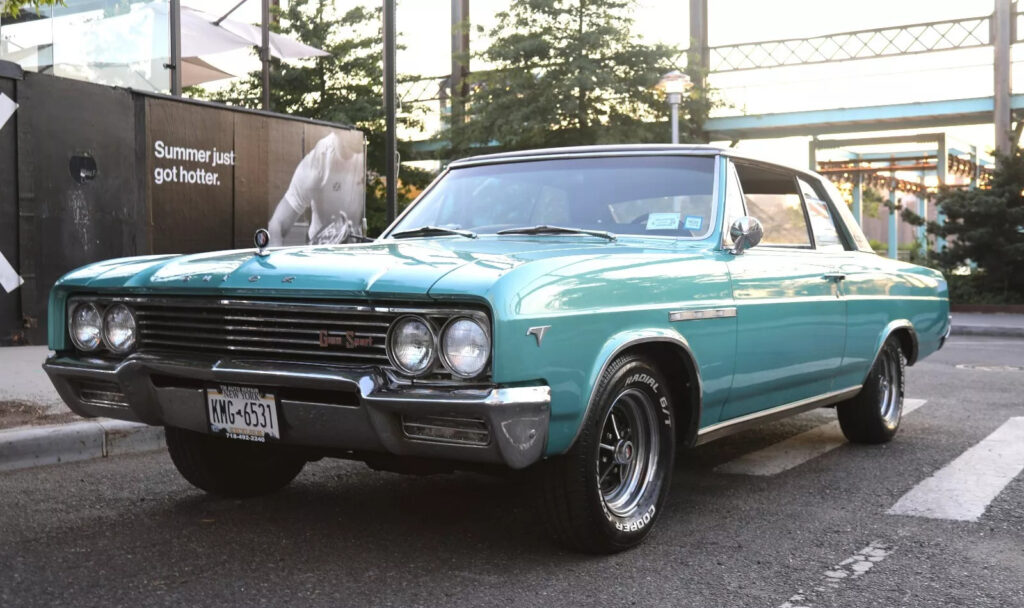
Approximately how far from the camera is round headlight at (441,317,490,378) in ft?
11.2

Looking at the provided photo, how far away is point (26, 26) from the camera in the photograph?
11.6 meters

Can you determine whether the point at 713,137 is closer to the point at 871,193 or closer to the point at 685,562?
the point at 685,562

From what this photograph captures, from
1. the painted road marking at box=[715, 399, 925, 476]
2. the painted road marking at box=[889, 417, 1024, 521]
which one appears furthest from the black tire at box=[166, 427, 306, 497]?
the painted road marking at box=[889, 417, 1024, 521]

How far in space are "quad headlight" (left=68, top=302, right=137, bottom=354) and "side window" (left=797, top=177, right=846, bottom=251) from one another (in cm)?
347

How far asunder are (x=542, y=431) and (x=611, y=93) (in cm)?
2394

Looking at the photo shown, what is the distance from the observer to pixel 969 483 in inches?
208

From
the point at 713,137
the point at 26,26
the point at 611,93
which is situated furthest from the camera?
the point at 713,137

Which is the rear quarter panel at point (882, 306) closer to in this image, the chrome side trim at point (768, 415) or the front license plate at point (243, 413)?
the chrome side trim at point (768, 415)

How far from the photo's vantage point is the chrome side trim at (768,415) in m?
4.53

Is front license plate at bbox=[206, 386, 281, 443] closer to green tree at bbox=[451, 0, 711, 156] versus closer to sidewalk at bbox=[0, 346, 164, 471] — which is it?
sidewalk at bbox=[0, 346, 164, 471]

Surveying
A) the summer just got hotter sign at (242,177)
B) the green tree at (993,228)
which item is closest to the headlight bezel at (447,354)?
the summer just got hotter sign at (242,177)

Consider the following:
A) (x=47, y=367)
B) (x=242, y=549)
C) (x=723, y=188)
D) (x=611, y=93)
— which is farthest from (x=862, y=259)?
(x=611, y=93)

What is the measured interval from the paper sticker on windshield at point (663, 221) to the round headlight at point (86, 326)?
2.31 meters

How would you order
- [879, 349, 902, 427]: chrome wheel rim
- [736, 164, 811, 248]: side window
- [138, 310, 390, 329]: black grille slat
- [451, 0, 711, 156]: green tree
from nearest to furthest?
[138, 310, 390, 329]: black grille slat, [736, 164, 811, 248]: side window, [879, 349, 902, 427]: chrome wheel rim, [451, 0, 711, 156]: green tree
